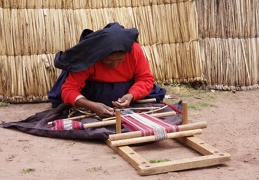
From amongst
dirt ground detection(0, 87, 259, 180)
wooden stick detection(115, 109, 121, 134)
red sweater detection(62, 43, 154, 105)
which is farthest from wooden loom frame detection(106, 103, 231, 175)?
red sweater detection(62, 43, 154, 105)

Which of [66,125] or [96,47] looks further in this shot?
[96,47]

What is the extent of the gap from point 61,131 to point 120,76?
0.76 m

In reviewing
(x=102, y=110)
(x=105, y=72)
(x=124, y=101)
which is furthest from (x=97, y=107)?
(x=105, y=72)

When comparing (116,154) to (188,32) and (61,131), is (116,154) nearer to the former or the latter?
(61,131)

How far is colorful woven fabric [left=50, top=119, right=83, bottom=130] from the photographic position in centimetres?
418

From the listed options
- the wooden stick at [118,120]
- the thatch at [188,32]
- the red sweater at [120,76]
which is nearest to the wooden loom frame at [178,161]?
the wooden stick at [118,120]

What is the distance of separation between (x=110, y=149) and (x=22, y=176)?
808 millimetres

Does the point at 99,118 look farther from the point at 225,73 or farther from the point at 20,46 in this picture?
the point at 225,73

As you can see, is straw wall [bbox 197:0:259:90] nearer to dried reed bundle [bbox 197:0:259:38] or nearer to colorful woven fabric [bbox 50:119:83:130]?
dried reed bundle [bbox 197:0:259:38]

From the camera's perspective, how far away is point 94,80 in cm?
463

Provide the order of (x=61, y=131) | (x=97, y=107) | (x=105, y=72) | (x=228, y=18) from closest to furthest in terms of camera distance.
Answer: (x=61, y=131) → (x=97, y=107) → (x=105, y=72) → (x=228, y=18)

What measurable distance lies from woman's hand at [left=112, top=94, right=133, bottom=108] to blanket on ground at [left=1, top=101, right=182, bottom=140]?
189 millimetres

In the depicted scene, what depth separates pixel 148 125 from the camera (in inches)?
154

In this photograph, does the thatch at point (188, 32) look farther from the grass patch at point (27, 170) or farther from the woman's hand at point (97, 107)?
the grass patch at point (27, 170)
